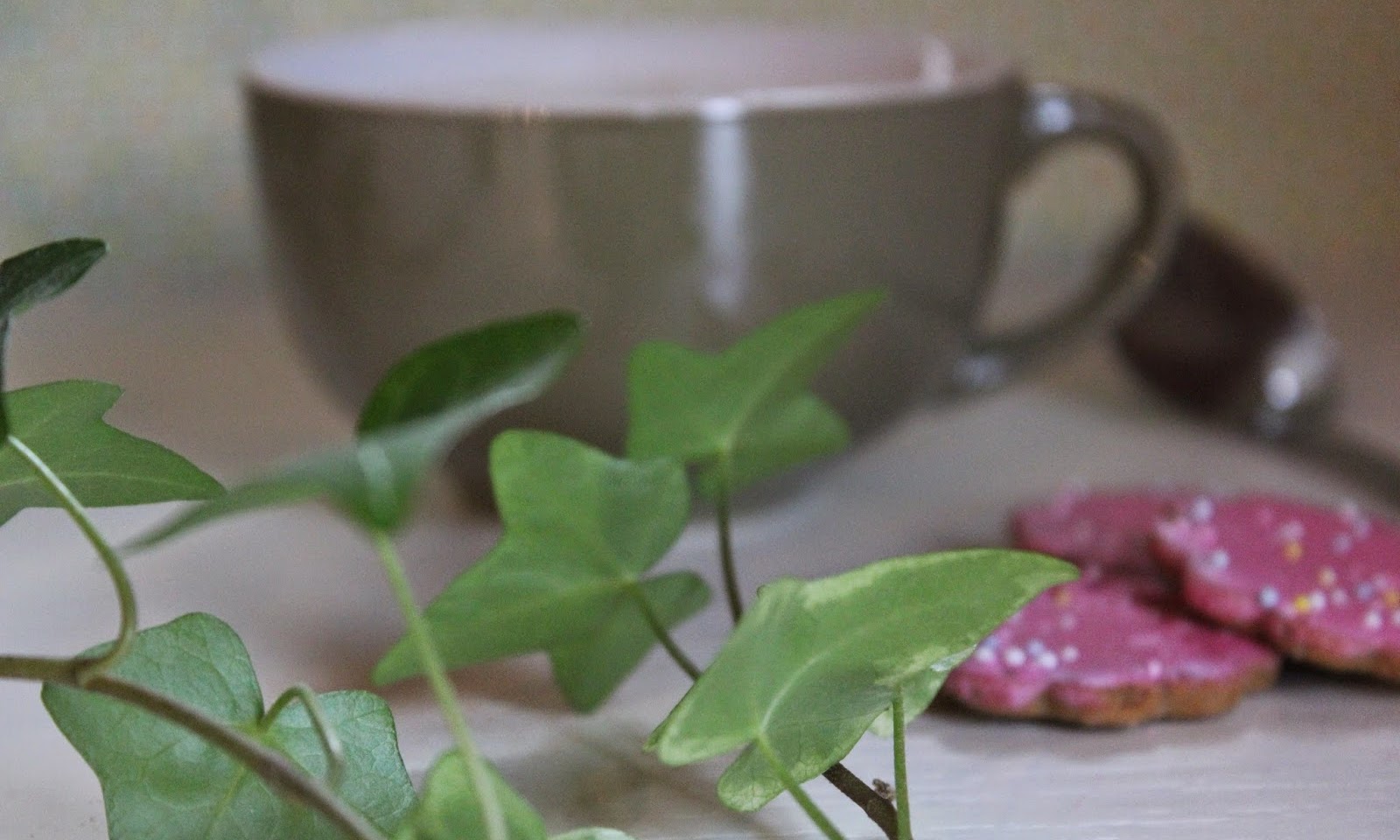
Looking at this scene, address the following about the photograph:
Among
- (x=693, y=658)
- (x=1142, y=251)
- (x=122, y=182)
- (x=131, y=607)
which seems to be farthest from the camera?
(x=122, y=182)

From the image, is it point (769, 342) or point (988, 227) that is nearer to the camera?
point (769, 342)

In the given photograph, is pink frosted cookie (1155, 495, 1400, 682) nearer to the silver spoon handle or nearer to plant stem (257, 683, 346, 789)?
the silver spoon handle

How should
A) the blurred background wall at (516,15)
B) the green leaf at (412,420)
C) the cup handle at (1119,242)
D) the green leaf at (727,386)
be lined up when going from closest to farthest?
1. the green leaf at (412,420)
2. the green leaf at (727,386)
3. the cup handle at (1119,242)
4. the blurred background wall at (516,15)

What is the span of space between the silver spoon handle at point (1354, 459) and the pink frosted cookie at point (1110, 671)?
140 mm

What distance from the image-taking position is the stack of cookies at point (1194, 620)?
0.27m

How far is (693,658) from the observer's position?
0.30m

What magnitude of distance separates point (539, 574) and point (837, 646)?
53 millimetres

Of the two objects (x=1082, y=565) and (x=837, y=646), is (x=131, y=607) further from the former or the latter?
(x=1082, y=565)

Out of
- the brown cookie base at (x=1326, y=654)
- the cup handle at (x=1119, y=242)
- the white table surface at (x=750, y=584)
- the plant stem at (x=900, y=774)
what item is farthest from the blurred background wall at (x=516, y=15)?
the plant stem at (x=900, y=774)

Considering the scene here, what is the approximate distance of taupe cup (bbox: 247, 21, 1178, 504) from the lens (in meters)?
0.32

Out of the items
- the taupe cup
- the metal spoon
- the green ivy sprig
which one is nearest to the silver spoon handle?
the metal spoon

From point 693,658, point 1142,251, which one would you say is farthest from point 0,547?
point 1142,251

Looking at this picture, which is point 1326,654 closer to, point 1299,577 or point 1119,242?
point 1299,577

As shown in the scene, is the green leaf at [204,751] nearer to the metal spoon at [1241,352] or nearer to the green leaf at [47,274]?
the green leaf at [47,274]
